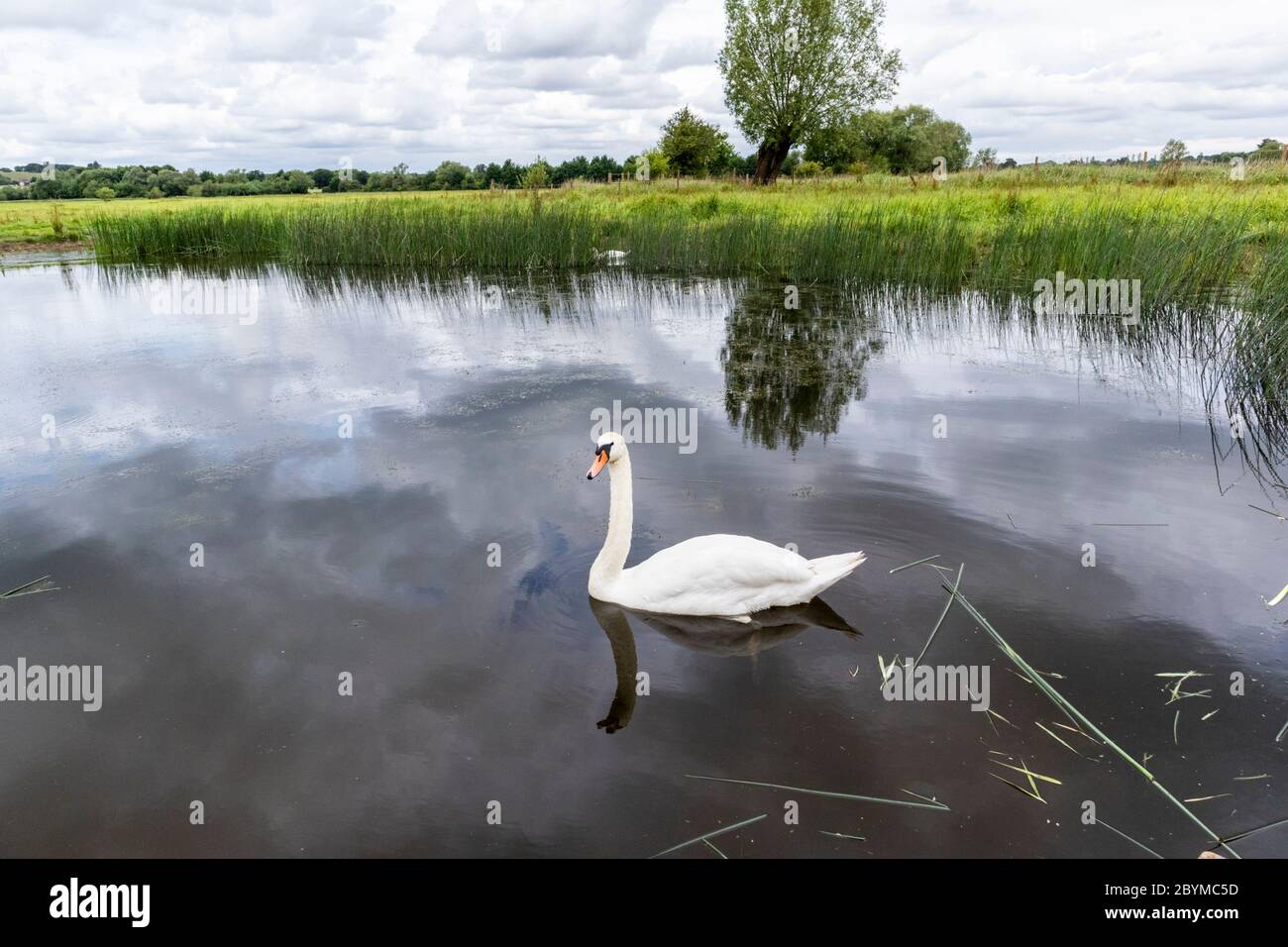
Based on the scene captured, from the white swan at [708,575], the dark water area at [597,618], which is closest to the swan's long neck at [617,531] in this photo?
the white swan at [708,575]

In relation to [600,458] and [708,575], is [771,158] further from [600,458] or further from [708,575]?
[708,575]

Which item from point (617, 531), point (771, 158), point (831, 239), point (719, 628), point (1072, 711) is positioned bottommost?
point (1072, 711)

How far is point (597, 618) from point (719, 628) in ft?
2.56

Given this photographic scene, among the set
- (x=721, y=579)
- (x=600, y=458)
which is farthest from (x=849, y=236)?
(x=721, y=579)

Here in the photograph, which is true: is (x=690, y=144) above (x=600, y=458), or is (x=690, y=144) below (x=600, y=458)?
above

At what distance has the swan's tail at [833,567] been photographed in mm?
4984

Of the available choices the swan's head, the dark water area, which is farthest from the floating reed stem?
the swan's head

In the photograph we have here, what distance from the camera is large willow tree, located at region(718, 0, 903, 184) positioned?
39562 mm

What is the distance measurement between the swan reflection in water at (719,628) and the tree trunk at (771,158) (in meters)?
38.8

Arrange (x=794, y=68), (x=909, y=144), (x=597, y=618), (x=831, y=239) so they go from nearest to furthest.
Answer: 1. (x=597, y=618)
2. (x=831, y=239)
3. (x=794, y=68)
4. (x=909, y=144)

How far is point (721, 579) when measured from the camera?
4949mm

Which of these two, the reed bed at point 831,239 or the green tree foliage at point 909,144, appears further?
the green tree foliage at point 909,144

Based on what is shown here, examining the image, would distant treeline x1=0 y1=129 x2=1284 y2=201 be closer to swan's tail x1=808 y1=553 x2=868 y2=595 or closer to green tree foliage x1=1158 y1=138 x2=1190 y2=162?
green tree foliage x1=1158 y1=138 x2=1190 y2=162

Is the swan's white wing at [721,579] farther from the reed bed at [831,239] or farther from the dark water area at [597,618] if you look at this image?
the reed bed at [831,239]
